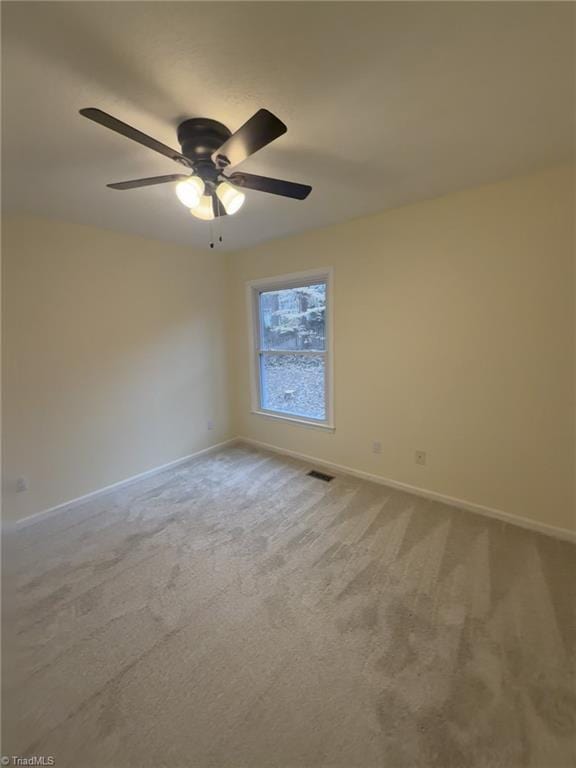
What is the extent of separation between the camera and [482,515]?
2.50 meters

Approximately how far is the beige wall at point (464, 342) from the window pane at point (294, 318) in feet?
0.83

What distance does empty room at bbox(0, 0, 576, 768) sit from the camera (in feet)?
3.73

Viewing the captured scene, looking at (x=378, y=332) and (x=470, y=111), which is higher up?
(x=470, y=111)

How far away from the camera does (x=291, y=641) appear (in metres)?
1.53

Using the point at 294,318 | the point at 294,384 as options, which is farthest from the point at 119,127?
the point at 294,384

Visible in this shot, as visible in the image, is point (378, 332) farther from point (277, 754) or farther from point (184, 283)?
point (277, 754)

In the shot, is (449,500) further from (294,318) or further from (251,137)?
(251,137)

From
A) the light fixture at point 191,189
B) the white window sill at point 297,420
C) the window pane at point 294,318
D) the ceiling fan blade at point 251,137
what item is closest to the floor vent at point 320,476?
the white window sill at point 297,420

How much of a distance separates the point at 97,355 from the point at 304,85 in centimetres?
260

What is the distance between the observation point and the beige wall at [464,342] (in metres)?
2.14

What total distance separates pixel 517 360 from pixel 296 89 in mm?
2136

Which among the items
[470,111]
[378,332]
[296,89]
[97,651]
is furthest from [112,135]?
[97,651]

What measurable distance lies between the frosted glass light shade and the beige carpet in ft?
5.27

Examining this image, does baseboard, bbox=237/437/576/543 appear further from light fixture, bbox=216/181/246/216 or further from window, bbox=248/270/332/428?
light fixture, bbox=216/181/246/216
